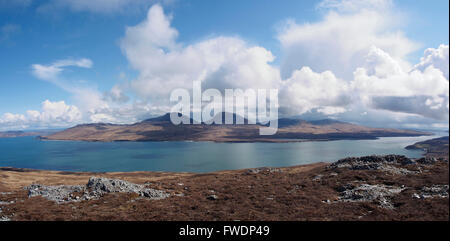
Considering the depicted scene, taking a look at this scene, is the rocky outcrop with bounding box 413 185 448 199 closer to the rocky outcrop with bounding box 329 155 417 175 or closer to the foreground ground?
the foreground ground

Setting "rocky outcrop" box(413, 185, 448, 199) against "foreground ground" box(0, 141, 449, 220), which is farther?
"rocky outcrop" box(413, 185, 448, 199)

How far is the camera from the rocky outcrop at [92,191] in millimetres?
34922

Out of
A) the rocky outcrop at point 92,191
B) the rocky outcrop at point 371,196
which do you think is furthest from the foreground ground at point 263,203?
the rocky outcrop at point 92,191

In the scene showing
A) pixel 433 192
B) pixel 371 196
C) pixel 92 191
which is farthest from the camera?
pixel 92 191

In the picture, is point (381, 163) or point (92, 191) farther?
point (381, 163)

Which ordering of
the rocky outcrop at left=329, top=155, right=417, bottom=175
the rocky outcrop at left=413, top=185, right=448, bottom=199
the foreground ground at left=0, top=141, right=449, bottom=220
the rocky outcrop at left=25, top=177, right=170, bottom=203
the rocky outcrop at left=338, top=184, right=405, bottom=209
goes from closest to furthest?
the foreground ground at left=0, top=141, right=449, bottom=220 → the rocky outcrop at left=413, top=185, right=448, bottom=199 → the rocky outcrop at left=338, top=184, right=405, bottom=209 → the rocky outcrop at left=25, top=177, right=170, bottom=203 → the rocky outcrop at left=329, top=155, right=417, bottom=175

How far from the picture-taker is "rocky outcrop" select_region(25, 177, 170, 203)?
3492 centimetres

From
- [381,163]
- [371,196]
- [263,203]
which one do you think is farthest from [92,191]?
[381,163]

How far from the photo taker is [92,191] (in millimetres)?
36750

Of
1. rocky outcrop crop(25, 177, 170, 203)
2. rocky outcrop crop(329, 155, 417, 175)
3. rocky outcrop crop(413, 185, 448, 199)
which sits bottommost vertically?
rocky outcrop crop(25, 177, 170, 203)

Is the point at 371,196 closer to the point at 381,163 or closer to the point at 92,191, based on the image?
the point at 381,163

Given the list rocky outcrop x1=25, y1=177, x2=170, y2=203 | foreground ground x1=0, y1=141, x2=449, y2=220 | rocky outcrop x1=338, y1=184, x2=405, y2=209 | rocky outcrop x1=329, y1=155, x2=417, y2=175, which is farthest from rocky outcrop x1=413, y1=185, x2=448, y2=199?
rocky outcrop x1=25, y1=177, x2=170, y2=203
